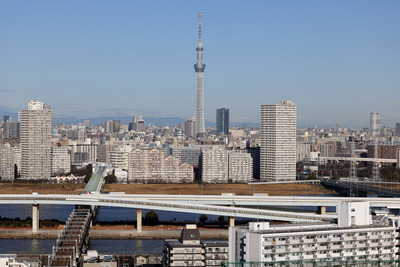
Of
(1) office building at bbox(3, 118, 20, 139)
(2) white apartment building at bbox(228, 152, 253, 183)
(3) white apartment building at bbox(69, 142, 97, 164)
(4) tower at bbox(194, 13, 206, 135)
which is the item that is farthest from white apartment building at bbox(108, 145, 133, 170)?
(4) tower at bbox(194, 13, 206, 135)

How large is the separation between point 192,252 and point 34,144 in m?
24.0

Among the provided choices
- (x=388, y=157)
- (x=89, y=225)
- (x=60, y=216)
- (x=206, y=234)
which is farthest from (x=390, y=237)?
(x=388, y=157)

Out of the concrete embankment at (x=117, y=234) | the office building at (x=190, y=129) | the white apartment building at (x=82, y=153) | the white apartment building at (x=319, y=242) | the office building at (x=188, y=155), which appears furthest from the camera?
the office building at (x=190, y=129)

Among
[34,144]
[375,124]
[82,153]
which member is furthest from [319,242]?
[375,124]

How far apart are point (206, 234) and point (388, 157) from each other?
33.1 metres

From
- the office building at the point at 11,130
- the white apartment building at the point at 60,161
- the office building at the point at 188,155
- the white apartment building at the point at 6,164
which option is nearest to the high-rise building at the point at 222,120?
the office building at the point at 11,130

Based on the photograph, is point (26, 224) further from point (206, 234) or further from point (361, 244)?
point (361, 244)

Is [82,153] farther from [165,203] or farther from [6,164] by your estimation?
[165,203]

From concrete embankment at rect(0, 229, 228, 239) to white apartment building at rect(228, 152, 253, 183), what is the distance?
60.8 feet

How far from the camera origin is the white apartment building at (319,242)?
934cm

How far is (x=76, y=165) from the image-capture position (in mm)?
45594

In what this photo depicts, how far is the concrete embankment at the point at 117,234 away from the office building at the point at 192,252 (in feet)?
17.0

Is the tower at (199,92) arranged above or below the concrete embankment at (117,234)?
above

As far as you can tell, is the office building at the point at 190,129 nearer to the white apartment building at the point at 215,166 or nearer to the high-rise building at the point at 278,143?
the high-rise building at the point at 278,143
